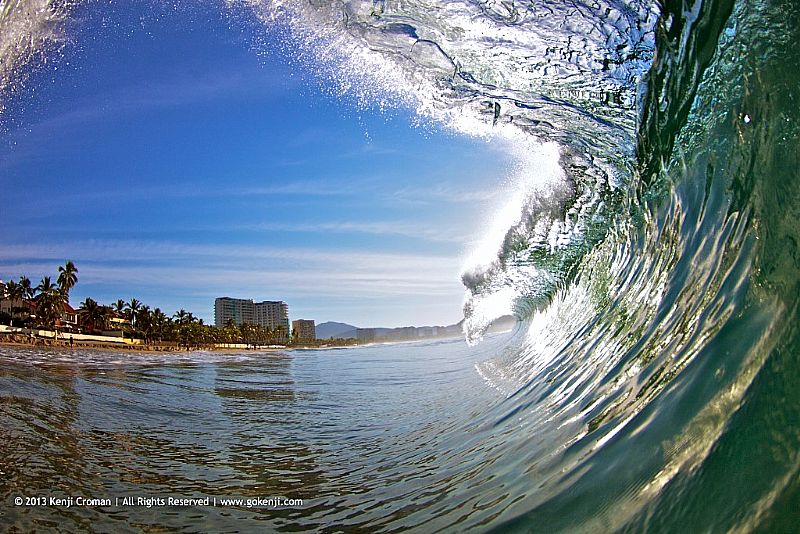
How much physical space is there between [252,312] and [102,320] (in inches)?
3407

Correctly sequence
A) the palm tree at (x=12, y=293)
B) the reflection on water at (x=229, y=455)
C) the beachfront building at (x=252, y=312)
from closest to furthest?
the reflection on water at (x=229, y=455) → the palm tree at (x=12, y=293) → the beachfront building at (x=252, y=312)

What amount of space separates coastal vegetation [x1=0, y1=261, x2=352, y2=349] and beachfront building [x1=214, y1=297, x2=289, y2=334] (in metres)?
46.7

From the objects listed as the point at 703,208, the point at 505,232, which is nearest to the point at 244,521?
the point at 703,208

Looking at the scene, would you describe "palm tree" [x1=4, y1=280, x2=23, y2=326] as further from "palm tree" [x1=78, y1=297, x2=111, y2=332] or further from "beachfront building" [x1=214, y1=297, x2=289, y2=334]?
"beachfront building" [x1=214, y1=297, x2=289, y2=334]

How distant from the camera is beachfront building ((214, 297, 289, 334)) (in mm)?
141375

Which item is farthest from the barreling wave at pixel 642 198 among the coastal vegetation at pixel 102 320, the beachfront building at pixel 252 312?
the beachfront building at pixel 252 312

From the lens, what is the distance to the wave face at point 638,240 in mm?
1867

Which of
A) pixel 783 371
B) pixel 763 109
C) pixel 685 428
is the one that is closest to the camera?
pixel 783 371

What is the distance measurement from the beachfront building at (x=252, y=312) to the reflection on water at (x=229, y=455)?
13397 centimetres

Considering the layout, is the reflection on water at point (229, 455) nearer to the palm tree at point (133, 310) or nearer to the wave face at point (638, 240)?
the wave face at point (638, 240)

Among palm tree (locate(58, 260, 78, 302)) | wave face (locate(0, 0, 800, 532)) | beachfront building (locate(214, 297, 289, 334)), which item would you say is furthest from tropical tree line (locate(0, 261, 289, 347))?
wave face (locate(0, 0, 800, 532))

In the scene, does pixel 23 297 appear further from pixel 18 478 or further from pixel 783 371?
pixel 783 371

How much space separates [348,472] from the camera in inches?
150

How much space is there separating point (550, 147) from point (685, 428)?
4618 millimetres
